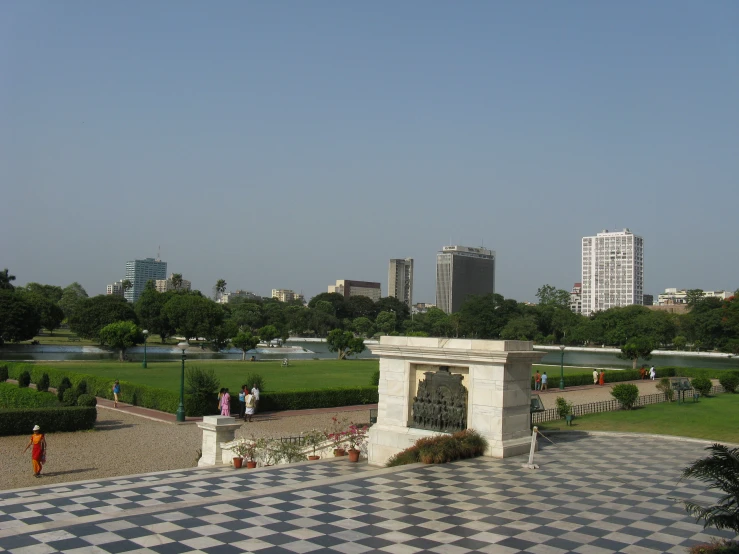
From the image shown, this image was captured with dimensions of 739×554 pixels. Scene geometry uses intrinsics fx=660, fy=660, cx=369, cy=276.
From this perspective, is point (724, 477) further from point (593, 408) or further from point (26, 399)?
point (26, 399)

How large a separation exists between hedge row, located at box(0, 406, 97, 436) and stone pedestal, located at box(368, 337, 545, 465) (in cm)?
1237

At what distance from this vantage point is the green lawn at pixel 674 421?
818 inches

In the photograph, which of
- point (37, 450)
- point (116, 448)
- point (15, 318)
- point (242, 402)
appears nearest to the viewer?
point (37, 450)

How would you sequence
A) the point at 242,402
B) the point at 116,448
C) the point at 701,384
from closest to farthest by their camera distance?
1. the point at 116,448
2. the point at 242,402
3. the point at 701,384

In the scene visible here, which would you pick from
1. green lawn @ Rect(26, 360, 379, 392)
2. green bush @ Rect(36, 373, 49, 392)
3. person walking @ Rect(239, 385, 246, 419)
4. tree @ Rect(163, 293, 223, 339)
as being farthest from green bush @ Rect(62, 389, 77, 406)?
tree @ Rect(163, 293, 223, 339)

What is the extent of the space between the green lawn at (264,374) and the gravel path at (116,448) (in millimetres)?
7132

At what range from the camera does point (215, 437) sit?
16828 mm

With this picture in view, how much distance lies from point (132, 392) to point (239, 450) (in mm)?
15445

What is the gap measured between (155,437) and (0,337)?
55.5m

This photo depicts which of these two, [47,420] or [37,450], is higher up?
[37,450]

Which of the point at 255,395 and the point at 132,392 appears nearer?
the point at 255,395

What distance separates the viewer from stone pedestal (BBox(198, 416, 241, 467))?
16.8 metres

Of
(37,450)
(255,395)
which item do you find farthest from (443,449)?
(255,395)

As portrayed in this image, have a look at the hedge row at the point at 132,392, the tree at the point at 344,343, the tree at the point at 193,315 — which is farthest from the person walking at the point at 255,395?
the tree at the point at 193,315
